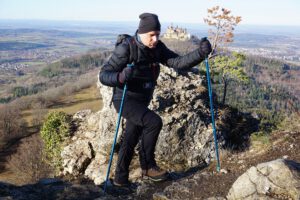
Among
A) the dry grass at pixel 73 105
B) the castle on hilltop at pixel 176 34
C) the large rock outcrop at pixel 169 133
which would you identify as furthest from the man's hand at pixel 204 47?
the castle on hilltop at pixel 176 34

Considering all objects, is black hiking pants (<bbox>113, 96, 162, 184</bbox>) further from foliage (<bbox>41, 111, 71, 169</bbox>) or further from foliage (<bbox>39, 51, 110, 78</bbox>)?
foliage (<bbox>39, 51, 110, 78</bbox>)

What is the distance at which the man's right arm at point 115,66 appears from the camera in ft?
18.6

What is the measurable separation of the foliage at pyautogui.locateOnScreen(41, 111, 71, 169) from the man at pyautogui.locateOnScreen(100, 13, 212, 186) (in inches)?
385

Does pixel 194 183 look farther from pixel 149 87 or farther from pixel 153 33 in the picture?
pixel 153 33

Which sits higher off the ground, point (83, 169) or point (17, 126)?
point (83, 169)

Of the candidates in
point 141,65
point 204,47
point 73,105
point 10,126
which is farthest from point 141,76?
point 73,105

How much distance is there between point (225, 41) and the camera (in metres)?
27.0

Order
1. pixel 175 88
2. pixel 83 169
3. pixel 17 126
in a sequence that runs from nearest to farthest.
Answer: pixel 83 169 → pixel 175 88 → pixel 17 126

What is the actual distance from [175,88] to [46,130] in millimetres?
9596

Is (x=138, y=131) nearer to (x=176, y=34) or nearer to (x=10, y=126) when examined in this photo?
(x=10, y=126)

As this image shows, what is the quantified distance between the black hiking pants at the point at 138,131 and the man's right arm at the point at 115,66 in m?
0.69

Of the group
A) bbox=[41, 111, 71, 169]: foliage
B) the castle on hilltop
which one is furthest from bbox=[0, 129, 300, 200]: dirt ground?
the castle on hilltop

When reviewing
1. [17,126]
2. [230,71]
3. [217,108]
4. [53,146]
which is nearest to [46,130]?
[53,146]

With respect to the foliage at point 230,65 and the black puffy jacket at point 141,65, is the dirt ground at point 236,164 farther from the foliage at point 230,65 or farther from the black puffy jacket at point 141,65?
the foliage at point 230,65
